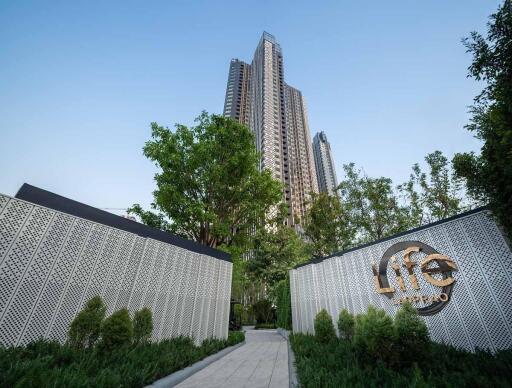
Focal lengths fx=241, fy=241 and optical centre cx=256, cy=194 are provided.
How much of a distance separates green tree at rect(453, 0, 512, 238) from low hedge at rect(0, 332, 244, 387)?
7.90 meters

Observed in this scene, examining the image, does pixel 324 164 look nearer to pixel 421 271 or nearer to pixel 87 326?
pixel 421 271

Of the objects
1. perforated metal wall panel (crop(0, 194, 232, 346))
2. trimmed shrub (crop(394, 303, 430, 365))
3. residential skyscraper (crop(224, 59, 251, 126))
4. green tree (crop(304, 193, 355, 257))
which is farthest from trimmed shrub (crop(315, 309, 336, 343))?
residential skyscraper (crop(224, 59, 251, 126))

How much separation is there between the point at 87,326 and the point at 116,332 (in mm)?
679

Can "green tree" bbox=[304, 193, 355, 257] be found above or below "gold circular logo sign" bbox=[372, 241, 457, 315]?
above

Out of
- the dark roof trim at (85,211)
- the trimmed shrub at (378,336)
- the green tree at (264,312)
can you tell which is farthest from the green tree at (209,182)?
the green tree at (264,312)

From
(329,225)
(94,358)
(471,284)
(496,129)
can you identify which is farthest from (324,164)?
(94,358)

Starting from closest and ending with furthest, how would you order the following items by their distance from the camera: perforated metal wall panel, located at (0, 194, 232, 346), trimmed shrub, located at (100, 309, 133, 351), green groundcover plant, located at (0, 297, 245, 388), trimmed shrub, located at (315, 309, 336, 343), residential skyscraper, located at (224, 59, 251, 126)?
green groundcover plant, located at (0, 297, 245, 388)
perforated metal wall panel, located at (0, 194, 232, 346)
trimmed shrub, located at (100, 309, 133, 351)
trimmed shrub, located at (315, 309, 336, 343)
residential skyscraper, located at (224, 59, 251, 126)

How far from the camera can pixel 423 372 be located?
465 centimetres

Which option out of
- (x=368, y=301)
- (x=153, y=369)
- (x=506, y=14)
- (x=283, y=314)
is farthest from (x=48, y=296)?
(x=283, y=314)

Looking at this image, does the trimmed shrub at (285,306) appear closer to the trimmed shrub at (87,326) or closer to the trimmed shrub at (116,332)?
Answer: the trimmed shrub at (116,332)

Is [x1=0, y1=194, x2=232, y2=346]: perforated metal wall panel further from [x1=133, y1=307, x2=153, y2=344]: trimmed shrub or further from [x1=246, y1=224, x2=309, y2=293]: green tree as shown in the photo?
[x1=246, y1=224, x2=309, y2=293]: green tree

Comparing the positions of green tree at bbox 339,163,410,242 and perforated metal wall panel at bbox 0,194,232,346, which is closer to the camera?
perforated metal wall panel at bbox 0,194,232,346

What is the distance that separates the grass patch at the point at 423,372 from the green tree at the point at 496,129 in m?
2.97

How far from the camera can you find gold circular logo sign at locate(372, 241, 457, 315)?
A: 289 inches
